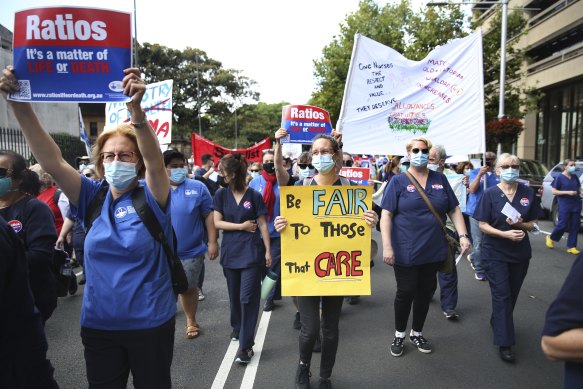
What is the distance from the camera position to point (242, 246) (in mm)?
4090

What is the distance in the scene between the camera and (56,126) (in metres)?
24.6

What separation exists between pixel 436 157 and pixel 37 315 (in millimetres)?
4456

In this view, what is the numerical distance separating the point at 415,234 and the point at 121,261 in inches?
101

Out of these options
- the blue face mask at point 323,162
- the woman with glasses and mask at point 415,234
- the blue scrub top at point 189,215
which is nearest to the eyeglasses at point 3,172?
the blue scrub top at point 189,215

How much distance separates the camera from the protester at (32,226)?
2.74 meters

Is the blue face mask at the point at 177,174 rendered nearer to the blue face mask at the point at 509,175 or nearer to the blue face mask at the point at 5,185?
the blue face mask at the point at 5,185

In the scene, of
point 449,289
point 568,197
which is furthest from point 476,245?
point 568,197

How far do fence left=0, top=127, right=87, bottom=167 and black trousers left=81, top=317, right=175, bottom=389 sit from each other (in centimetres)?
1152

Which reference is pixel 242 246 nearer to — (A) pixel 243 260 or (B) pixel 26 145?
(A) pixel 243 260

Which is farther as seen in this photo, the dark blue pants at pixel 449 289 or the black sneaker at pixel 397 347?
the dark blue pants at pixel 449 289

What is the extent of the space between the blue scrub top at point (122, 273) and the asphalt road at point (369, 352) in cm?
162

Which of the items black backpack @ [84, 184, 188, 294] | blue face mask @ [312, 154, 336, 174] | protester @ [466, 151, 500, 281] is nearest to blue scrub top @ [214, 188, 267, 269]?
blue face mask @ [312, 154, 336, 174]

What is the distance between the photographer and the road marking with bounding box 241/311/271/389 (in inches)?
139

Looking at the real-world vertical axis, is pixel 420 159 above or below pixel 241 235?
above
